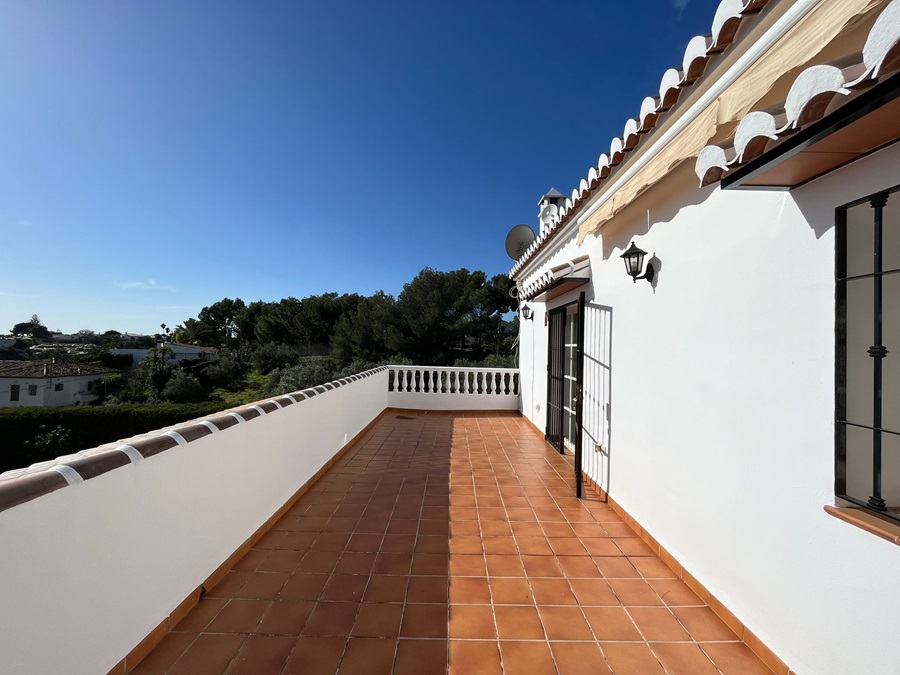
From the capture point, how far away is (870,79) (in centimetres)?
117

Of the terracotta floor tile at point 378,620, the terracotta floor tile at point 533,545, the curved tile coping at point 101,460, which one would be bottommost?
the terracotta floor tile at point 533,545

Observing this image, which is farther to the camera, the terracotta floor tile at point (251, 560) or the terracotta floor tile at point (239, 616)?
the terracotta floor tile at point (251, 560)

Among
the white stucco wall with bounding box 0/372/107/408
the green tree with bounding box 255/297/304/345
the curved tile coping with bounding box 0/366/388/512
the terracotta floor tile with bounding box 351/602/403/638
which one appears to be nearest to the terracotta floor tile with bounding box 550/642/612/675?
the terracotta floor tile with bounding box 351/602/403/638

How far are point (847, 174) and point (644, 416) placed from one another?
2.24 meters

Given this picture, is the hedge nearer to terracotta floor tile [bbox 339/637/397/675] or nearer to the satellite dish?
the satellite dish

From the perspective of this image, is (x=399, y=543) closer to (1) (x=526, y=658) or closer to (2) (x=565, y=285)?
(1) (x=526, y=658)

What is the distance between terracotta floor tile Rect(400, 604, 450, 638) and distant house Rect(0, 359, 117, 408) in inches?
1624

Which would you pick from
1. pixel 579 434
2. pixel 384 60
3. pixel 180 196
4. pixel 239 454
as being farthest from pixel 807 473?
pixel 180 196

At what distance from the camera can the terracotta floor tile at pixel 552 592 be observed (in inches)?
99.8

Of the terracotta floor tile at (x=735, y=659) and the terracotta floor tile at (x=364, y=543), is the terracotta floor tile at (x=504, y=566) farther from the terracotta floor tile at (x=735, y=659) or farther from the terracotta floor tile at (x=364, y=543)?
the terracotta floor tile at (x=735, y=659)

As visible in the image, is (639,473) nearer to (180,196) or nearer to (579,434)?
(579,434)

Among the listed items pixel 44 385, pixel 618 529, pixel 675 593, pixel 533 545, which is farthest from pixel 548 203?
pixel 44 385

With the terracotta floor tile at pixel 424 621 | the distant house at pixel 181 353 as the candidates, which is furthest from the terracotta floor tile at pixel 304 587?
the distant house at pixel 181 353

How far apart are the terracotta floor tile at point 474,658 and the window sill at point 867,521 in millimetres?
1747
